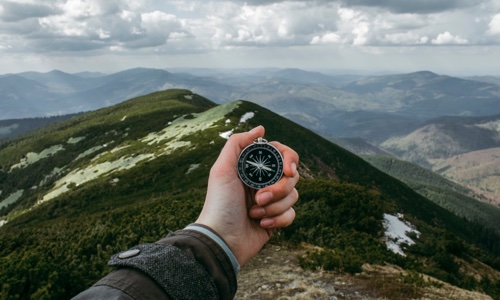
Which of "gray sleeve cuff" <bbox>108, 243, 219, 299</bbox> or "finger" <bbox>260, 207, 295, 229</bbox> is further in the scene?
"finger" <bbox>260, 207, 295, 229</bbox>

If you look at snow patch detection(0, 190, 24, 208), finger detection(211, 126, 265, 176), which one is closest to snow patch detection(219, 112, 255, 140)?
finger detection(211, 126, 265, 176)

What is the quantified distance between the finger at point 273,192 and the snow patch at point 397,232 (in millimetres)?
18795

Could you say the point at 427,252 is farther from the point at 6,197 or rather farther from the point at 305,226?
the point at 6,197

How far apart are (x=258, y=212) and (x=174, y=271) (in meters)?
2.44

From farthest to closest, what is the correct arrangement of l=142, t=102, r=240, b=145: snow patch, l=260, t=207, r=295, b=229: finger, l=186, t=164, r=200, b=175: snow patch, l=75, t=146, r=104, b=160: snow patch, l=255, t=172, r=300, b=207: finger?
l=75, t=146, r=104, b=160: snow patch < l=142, t=102, r=240, b=145: snow patch < l=186, t=164, r=200, b=175: snow patch < l=260, t=207, r=295, b=229: finger < l=255, t=172, r=300, b=207: finger

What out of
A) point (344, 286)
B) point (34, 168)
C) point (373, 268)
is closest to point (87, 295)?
point (344, 286)

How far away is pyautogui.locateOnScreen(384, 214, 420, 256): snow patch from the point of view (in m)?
23.0

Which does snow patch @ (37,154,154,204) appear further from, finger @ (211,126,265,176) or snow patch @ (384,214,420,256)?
finger @ (211,126,265,176)

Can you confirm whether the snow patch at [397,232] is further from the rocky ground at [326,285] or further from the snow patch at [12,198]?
the snow patch at [12,198]

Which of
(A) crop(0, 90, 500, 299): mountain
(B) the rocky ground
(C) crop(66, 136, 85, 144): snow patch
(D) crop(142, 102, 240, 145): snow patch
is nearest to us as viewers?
(B) the rocky ground

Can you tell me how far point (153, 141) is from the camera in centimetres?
7694

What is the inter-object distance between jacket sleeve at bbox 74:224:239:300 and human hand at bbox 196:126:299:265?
79cm

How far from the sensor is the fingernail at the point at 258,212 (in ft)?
19.7

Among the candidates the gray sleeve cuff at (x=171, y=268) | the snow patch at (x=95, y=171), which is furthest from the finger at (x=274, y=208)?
the snow patch at (x=95, y=171)
